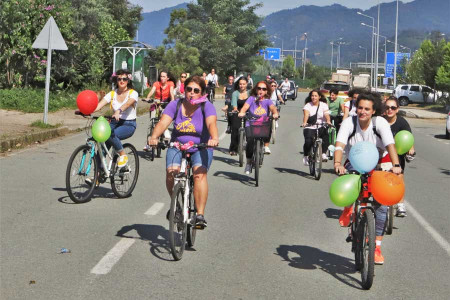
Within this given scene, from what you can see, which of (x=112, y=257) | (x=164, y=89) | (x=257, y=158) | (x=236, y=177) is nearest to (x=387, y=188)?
(x=112, y=257)

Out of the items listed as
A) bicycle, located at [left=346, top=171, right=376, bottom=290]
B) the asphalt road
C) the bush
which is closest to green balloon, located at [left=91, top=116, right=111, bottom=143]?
the asphalt road

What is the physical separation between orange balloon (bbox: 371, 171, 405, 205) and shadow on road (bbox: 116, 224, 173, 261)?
2.01 m

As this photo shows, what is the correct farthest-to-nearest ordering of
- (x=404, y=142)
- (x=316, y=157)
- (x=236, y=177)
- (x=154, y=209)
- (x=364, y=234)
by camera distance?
1. (x=316, y=157)
2. (x=236, y=177)
3. (x=154, y=209)
4. (x=404, y=142)
5. (x=364, y=234)

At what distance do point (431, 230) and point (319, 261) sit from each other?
2.55 metres

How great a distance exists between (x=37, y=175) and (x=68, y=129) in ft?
27.8

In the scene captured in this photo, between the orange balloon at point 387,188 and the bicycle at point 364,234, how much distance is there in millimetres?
165

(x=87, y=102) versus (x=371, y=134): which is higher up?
(x=87, y=102)

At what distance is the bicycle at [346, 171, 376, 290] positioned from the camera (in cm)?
609

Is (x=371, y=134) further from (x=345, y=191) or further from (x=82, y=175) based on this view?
(x=82, y=175)

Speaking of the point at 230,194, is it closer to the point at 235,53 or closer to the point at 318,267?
the point at 318,267

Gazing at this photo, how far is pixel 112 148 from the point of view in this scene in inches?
411

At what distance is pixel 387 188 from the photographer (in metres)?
6.30

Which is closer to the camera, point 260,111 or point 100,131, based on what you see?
point 100,131

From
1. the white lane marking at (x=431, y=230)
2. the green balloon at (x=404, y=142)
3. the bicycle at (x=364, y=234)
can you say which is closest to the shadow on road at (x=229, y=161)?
the white lane marking at (x=431, y=230)
